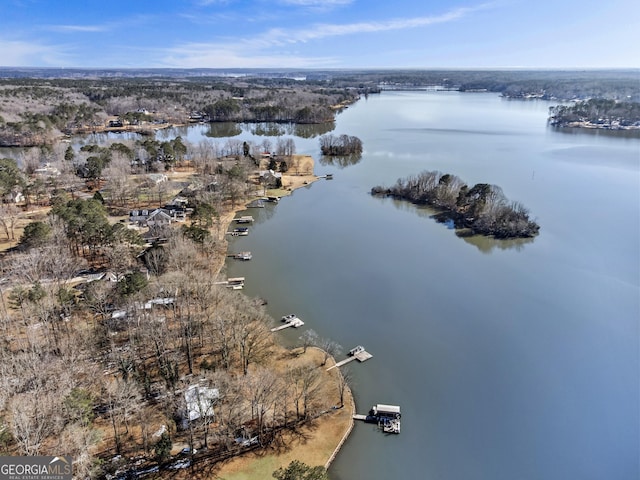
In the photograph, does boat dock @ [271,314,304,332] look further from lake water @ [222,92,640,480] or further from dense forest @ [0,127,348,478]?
dense forest @ [0,127,348,478]

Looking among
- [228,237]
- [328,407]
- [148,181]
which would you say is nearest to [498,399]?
[328,407]

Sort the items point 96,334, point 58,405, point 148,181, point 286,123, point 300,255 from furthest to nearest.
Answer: point 286,123 < point 148,181 < point 300,255 < point 96,334 < point 58,405

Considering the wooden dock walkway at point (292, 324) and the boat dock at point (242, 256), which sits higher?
the boat dock at point (242, 256)

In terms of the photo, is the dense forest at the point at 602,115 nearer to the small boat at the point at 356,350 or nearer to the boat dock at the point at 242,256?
the boat dock at the point at 242,256

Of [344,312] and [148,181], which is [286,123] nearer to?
[148,181]

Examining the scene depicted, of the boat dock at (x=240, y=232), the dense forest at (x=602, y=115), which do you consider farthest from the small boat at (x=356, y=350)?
the dense forest at (x=602, y=115)
